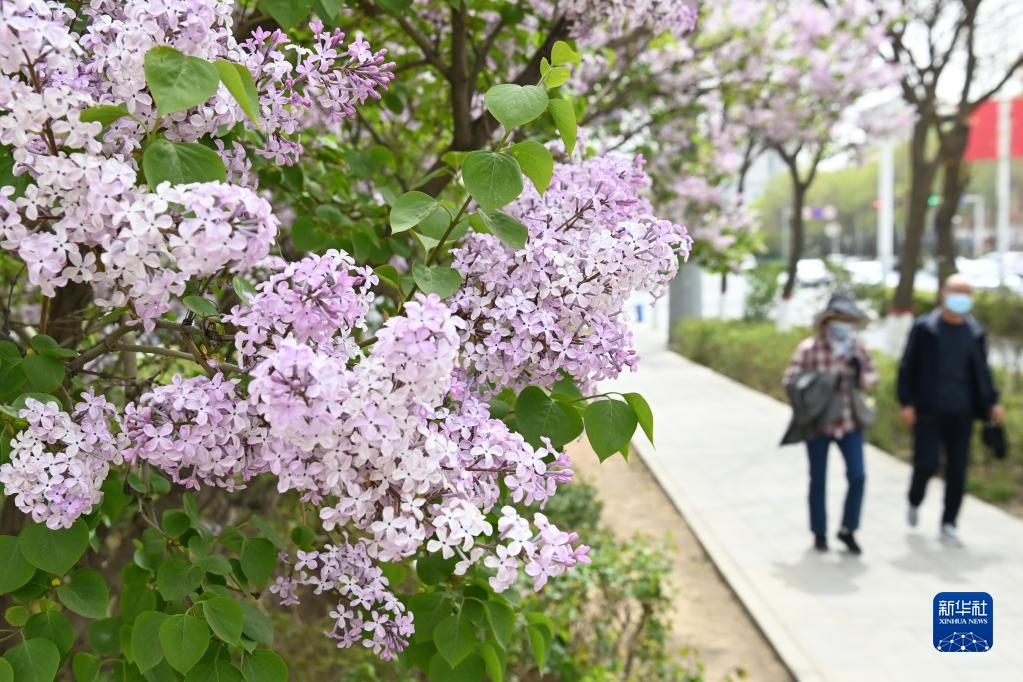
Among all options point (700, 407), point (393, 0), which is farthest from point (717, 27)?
point (393, 0)

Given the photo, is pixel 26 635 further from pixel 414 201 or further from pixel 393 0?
pixel 393 0

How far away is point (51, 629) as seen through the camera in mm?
1696

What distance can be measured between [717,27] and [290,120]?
10.2 metres

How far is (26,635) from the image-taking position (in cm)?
170

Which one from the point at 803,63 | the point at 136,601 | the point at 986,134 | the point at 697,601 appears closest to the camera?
the point at 136,601

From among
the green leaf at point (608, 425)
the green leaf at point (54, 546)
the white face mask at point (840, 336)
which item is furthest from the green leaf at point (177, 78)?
the white face mask at point (840, 336)

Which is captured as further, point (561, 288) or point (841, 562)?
point (841, 562)

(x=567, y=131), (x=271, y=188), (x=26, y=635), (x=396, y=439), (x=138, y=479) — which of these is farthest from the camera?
(x=271, y=188)

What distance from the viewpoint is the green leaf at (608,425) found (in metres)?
1.69

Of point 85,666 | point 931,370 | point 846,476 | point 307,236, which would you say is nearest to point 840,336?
point 931,370

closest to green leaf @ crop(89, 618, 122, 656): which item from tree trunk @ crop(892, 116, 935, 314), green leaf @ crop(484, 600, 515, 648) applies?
green leaf @ crop(484, 600, 515, 648)

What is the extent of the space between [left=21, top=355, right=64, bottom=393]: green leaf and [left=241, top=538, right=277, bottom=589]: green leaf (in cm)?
46

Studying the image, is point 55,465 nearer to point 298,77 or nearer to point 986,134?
point 298,77

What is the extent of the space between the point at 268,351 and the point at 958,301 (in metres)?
5.84
